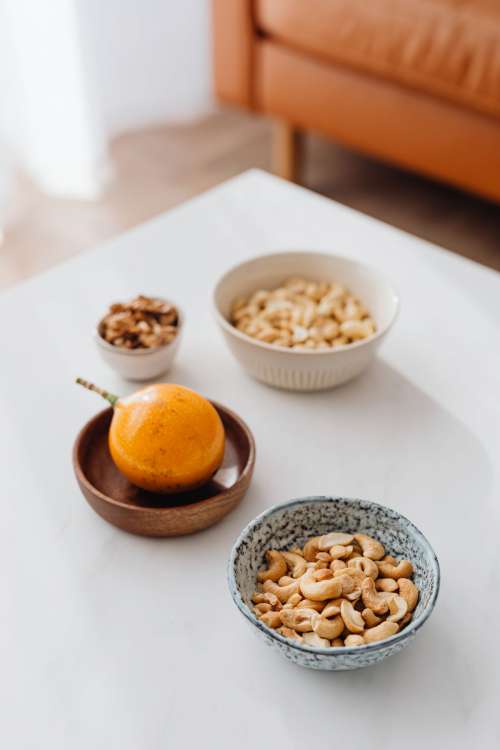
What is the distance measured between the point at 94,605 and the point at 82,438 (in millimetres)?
195

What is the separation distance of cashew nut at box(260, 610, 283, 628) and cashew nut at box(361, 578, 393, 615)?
0.07 metres

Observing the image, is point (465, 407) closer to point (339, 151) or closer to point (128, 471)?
point (128, 471)

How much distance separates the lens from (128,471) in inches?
33.6

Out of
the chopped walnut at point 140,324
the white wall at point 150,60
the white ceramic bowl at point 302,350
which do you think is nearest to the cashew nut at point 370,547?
the white ceramic bowl at point 302,350

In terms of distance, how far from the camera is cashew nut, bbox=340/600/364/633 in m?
0.71

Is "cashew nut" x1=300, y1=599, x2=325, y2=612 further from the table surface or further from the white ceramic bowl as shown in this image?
the white ceramic bowl

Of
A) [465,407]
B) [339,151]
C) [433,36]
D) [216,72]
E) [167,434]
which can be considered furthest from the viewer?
[339,151]

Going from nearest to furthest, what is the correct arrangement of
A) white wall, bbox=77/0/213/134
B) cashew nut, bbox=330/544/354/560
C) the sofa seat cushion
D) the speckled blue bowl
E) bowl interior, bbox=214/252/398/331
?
the speckled blue bowl, cashew nut, bbox=330/544/354/560, bowl interior, bbox=214/252/398/331, the sofa seat cushion, white wall, bbox=77/0/213/134

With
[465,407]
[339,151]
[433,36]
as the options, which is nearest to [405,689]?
[465,407]

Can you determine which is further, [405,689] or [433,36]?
[433,36]

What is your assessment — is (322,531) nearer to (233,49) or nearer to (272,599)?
(272,599)

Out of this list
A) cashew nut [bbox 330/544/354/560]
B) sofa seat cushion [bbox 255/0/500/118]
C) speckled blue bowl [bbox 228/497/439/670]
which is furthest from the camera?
sofa seat cushion [bbox 255/0/500/118]

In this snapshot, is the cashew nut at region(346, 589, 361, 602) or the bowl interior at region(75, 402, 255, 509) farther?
the bowl interior at region(75, 402, 255, 509)

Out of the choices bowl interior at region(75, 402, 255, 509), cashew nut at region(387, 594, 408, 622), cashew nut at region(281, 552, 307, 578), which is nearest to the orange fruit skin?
bowl interior at region(75, 402, 255, 509)
